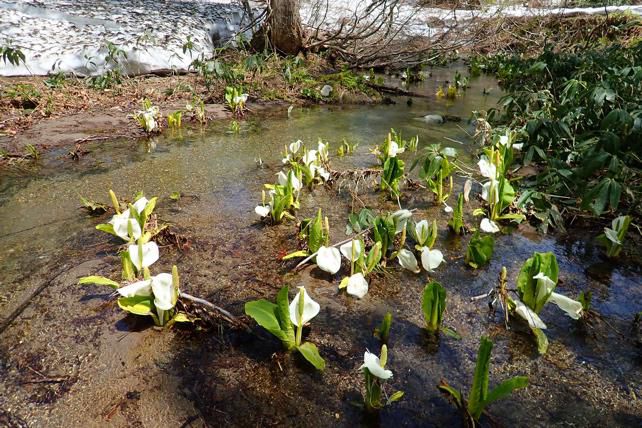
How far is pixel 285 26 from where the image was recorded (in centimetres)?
628

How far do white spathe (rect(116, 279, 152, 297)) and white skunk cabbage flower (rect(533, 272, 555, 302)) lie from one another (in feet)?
3.91

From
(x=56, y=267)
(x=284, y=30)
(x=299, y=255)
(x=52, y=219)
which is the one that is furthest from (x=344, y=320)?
(x=284, y=30)

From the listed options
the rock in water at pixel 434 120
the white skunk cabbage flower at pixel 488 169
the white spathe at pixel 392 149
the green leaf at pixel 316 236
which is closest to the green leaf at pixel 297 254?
the green leaf at pixel 316 236

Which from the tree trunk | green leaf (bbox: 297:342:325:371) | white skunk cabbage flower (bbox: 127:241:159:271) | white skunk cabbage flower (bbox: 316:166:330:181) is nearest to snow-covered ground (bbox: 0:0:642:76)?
the tree trunk

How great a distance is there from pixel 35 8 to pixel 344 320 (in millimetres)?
6675

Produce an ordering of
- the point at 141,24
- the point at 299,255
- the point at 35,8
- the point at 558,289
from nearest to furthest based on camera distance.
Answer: the point at 558,289 < the point at 299,255 < the point at 35,8 < the point at 141,24

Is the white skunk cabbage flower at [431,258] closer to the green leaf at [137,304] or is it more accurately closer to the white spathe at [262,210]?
the white spathe at [262,210]

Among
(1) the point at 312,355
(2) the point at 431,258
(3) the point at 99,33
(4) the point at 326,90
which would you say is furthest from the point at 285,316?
(3) the point at 99,33

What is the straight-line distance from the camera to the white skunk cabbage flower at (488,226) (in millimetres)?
1916

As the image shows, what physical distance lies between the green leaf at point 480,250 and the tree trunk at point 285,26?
17.6 ft

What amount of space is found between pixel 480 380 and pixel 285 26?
633 centimetres

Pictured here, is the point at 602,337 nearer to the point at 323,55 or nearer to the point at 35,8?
the point at 323,55

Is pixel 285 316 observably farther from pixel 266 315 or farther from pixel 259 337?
pixel 259 337

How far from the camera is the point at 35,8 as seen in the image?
5.64 metres
